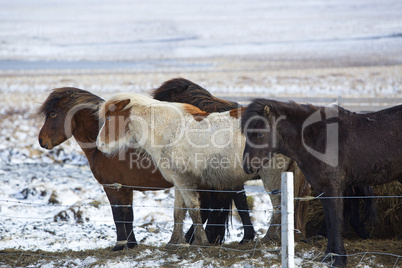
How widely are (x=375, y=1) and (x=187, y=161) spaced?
55.8 meters

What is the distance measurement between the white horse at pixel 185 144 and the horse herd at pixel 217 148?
1 cm

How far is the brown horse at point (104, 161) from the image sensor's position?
18.7ft

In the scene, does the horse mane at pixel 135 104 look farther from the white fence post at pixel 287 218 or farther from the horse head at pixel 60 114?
the white fence post at pixel 287 218

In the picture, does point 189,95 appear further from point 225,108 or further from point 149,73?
point 149,73

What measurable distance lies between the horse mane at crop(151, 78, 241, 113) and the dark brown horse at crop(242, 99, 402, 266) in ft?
6.26

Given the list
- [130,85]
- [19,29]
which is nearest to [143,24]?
[19,29]

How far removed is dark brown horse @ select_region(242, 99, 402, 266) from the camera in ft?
14.2

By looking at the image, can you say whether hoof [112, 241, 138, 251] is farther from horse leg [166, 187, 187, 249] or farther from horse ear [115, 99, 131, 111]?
horse ear [115, 99, 131, 111]

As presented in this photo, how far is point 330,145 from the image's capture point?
437cm

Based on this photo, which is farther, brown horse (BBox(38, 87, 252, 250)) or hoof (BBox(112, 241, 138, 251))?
brown horse (BBox(38, 87, 252, 250))

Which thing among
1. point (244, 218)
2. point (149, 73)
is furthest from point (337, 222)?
point (149, 73)

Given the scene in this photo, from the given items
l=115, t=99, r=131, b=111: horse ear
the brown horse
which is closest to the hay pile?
the brown horse

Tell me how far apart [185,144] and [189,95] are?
5.09 ft

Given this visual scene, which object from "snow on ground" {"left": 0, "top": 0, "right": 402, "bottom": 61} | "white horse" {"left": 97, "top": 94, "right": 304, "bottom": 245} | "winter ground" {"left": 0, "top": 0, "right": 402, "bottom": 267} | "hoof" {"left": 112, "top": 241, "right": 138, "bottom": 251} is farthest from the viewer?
"snow on ground" {"left": 0, "top": 0, "right": 402, "bottom": 61}
